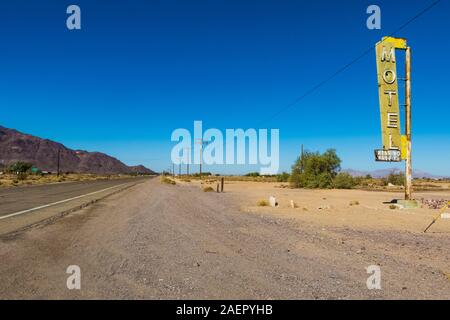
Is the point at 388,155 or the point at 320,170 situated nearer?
the point at 388,155

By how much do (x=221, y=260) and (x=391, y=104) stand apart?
17.6 m

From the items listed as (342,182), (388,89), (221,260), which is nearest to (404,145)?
(388,89)

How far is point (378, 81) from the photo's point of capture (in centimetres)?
2219

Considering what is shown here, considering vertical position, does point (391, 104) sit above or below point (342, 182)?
above

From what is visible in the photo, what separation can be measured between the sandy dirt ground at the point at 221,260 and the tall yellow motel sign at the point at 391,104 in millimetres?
9049

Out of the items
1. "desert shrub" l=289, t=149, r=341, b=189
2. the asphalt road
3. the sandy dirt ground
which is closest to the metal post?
the sandy dirt ground

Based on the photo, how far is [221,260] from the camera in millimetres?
7637

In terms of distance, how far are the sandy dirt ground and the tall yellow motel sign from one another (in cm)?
905

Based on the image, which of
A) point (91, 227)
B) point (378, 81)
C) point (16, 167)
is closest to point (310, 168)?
point (378, 81)

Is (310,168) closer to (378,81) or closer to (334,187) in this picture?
(334,187)

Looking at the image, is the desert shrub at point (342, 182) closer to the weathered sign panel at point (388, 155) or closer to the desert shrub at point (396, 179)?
the desert shrub at point (396, 179)

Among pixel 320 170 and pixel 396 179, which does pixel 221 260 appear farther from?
pixel 396 179

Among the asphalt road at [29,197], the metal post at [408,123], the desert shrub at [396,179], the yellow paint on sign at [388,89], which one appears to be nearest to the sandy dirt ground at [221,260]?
the asphalt road at [29,197]

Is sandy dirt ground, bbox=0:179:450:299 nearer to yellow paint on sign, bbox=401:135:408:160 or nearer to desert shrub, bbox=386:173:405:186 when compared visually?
yellow paint on sign, bbox=401:135:408:160
